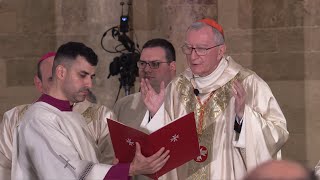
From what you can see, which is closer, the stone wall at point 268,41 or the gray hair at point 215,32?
the gray hair at point 215,32

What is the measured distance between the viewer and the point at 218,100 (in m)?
5.54

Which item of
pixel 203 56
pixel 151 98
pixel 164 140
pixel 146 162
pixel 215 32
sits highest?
pixel 215 32

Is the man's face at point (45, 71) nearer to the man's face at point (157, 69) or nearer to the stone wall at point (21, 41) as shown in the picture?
the man's face at point (157, 69)

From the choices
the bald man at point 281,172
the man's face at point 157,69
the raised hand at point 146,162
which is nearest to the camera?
the bald man at point 281,172

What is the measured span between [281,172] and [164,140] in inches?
97.9

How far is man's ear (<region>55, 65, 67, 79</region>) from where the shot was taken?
4.77 metres

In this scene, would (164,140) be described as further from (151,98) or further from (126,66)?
(126,66)

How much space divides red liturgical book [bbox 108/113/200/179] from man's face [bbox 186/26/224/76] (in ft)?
2.18

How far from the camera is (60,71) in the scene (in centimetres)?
479

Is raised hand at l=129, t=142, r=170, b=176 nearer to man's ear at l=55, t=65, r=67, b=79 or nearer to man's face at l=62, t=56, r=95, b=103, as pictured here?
man's face at l=62, t=56, r=95, b=103

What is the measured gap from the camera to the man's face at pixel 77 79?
15.6 feet

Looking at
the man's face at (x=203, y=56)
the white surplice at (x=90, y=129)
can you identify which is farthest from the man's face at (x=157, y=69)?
the man's face at (x=203, y=56)

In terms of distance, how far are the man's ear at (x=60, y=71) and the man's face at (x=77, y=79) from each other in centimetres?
2

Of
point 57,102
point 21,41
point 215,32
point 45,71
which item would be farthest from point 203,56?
point 21,41
